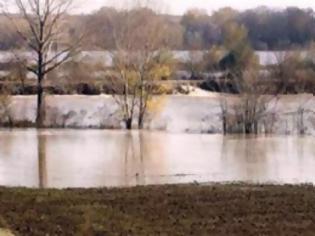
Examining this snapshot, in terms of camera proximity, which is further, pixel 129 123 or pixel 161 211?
pixel 129 123

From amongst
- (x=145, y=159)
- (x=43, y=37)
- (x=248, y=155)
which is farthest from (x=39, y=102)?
(x=248, y=155)

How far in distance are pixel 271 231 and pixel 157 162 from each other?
842cm

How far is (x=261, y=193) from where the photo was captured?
11.6 metres

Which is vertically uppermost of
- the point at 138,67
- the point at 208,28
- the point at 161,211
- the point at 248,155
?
the point at 208,28

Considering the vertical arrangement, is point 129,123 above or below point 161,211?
below

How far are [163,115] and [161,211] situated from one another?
19857 mm

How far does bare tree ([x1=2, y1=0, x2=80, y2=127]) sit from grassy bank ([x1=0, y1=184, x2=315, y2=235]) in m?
17.7

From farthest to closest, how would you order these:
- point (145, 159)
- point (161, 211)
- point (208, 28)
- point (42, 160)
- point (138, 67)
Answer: point (208, 28), point (138, 67), point (145, 159), point (42, 160), point (161, 211)

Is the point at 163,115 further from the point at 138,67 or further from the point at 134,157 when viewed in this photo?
the point at 134,157

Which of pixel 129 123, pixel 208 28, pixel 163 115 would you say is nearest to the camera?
pixel 129 123

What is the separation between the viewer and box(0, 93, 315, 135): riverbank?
27.2 meters

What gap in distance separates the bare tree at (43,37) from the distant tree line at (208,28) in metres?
0.75

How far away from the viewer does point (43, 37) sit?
2922cm

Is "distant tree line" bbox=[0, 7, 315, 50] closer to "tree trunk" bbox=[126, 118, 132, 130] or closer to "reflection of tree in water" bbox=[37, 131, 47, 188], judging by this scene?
"tree trunk" bbox=[126, 118, 132, 130]
